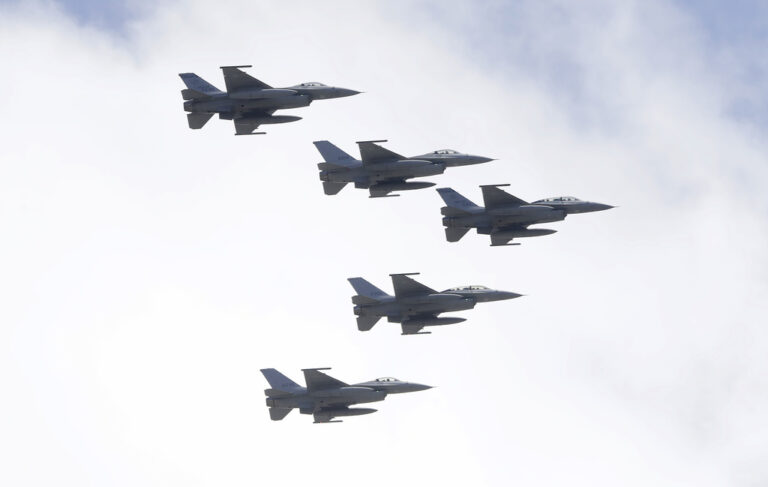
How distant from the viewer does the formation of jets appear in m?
99.2

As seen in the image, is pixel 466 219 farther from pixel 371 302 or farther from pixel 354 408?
pixel 354 408

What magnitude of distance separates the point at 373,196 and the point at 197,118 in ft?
52.0

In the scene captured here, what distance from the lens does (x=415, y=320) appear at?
4031 inches

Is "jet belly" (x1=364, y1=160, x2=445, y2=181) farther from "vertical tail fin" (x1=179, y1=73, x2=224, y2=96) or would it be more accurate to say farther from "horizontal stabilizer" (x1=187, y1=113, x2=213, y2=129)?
"vertical tail fin" (x1=179, y1=73, x2=224, y2=96)

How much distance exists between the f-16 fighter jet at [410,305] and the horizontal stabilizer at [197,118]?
1907 centimetres

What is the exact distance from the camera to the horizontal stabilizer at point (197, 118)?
326 ft

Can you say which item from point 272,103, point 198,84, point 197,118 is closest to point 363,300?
point 272,103

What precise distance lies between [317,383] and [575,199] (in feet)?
89.0

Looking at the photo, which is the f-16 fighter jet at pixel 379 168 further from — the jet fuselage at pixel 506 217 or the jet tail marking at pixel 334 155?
the jet fuselage at pixel 506 217

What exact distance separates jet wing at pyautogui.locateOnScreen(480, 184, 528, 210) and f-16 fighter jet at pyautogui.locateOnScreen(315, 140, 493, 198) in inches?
144

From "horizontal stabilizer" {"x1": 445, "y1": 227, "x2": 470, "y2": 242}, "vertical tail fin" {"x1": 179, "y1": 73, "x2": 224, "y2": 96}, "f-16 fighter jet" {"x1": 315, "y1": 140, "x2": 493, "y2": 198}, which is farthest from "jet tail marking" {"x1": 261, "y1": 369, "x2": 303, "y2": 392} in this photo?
"vertical tail fin" {"x1": 179, "y1": 73, "x2": 224, "y2": 96}

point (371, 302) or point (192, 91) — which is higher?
point (192, 91)

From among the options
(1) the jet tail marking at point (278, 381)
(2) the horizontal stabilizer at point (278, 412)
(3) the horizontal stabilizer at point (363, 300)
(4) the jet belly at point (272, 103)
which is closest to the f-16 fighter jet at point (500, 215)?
(3) the horizontal stabilizer at point (363, 300)

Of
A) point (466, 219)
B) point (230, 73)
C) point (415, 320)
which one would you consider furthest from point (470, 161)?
point (230, 73)
